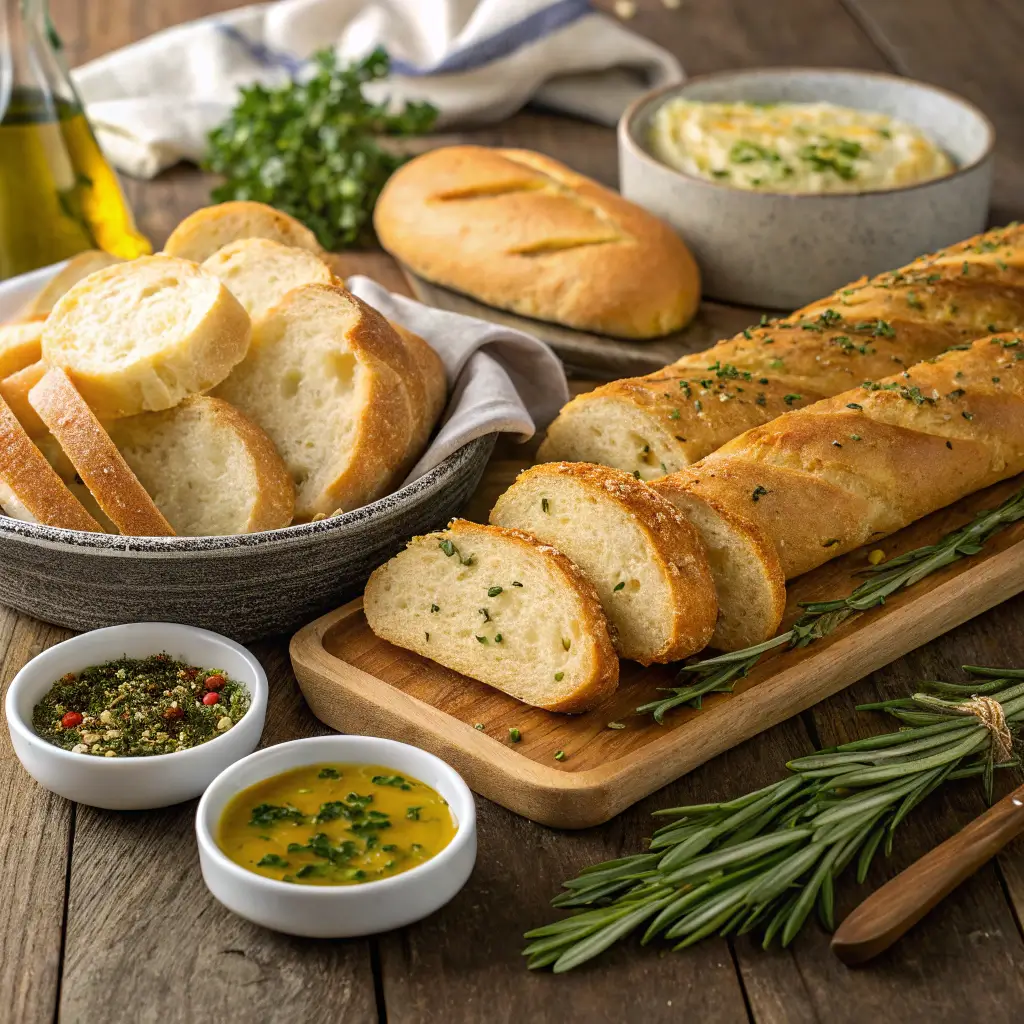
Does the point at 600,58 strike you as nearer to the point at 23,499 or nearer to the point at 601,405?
the point at 601,405

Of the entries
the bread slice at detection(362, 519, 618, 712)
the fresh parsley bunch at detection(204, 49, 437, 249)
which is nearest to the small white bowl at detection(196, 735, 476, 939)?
the bread slice at detection(362, 519, 618, 712)

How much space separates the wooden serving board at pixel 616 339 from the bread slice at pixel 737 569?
1.15 meters

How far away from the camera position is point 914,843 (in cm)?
225

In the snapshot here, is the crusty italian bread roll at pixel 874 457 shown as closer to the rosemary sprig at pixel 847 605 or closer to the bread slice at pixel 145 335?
the rosemary sprig at pixel 847 605

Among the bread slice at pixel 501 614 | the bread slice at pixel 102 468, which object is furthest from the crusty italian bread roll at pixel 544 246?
the bread slice at pixel 102 468

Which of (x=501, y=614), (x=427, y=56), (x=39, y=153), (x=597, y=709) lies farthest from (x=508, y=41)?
(x=597, y=709)

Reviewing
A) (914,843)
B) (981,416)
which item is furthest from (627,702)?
(981,416)

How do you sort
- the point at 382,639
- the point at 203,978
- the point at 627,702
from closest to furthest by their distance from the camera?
the point at 203,978 < the point at 627,702 < the point at 382,639

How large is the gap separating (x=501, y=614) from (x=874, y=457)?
90 centimetres

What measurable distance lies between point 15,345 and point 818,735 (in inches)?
71.9

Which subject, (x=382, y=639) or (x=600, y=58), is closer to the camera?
(x=382, y=639)

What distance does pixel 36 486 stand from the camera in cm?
256

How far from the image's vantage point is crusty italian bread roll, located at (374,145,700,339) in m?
3.73

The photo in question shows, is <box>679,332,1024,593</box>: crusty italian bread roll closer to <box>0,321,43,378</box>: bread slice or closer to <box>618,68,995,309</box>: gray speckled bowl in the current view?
<box>618,68,995,309</box>: gray speckled bowl
